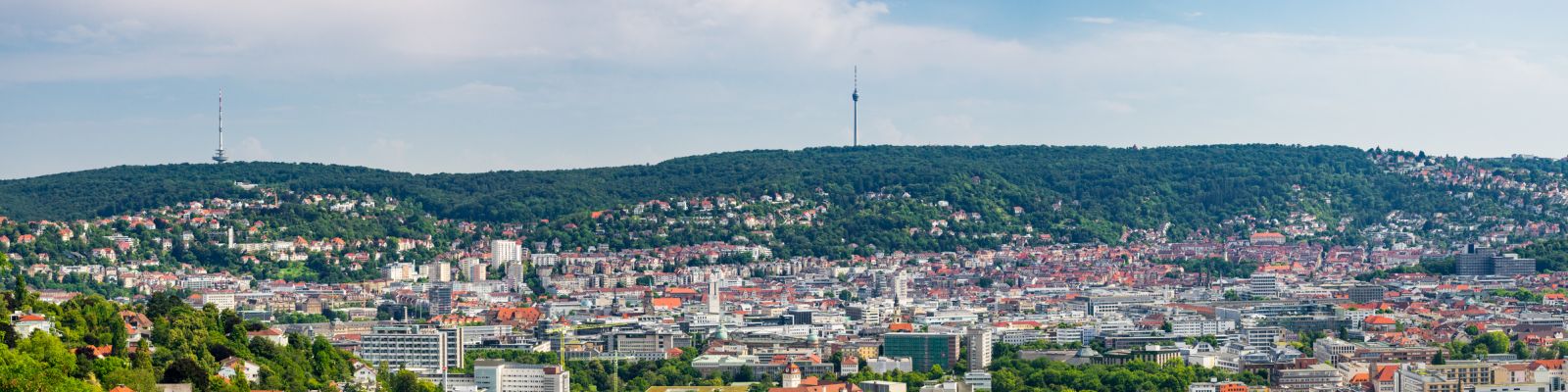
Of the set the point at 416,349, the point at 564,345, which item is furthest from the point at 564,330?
the point at 416,349

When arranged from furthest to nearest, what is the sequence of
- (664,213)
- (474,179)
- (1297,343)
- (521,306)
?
(474,179) → (664,213) → (521,306) → (1297,343)

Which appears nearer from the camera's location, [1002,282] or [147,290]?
[147,290]

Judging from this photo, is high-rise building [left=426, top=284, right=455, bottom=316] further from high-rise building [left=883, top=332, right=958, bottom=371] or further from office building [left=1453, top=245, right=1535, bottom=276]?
office building [left=1453, top=245, right=1535, bottom=276]

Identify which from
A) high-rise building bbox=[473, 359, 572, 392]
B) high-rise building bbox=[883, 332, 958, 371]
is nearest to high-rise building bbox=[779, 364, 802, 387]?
high-rise building bbox=[473, 359, 572, 392]

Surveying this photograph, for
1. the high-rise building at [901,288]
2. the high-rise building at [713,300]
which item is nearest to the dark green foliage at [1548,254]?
the high-rise building at [901,288]

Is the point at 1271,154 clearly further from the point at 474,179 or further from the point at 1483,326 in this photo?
the point at 1483,326

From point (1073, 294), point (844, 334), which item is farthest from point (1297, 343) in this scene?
point (1073, 294)
